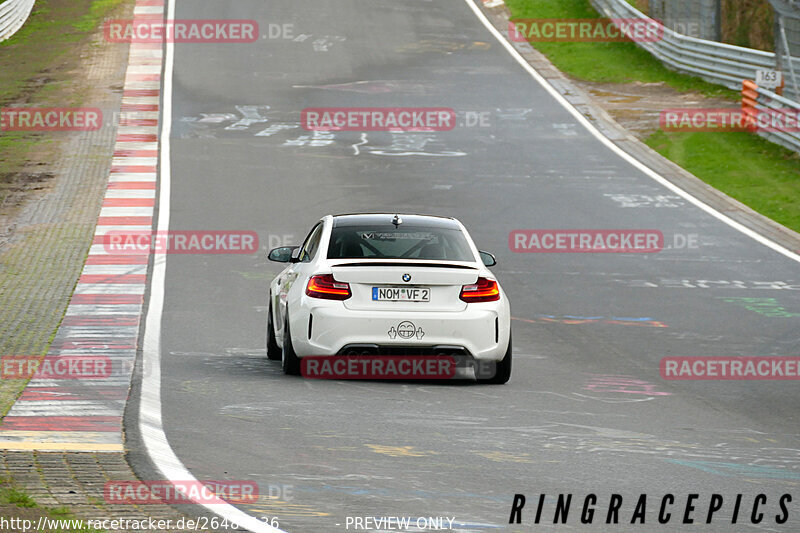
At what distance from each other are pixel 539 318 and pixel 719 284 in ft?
11.5

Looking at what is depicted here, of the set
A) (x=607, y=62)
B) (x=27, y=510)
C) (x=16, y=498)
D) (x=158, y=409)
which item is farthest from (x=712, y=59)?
(x=27, y=510)

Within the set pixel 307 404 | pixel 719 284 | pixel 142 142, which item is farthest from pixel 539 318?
pixel 142 142

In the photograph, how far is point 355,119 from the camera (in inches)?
1198

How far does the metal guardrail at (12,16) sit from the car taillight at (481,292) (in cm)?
3065

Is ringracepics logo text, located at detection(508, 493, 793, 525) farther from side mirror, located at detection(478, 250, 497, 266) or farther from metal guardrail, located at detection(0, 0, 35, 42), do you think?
metal guardrail, located at detection(0, 0, 35, 42)

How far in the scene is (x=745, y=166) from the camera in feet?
86.5

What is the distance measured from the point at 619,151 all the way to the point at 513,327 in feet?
46.0

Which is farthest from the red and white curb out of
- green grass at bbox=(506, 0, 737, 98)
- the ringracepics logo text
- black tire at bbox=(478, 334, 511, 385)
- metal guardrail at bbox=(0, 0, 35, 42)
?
green grass at bbox=(506, 0, 737, 98)

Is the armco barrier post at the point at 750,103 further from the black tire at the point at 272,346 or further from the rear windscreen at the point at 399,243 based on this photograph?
the black tire at the point at 272,346

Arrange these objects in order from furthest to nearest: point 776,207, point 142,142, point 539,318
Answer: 1. point 142,142
2. point 776,207
3. point 539,318

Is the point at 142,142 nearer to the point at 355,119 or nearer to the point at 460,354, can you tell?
the point at 355,119

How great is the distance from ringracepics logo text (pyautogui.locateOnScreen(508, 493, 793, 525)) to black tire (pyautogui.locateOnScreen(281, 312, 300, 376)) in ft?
13.8

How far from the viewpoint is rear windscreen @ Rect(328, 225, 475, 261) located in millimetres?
11195

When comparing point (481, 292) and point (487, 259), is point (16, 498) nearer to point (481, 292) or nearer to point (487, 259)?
point (481, 292)
